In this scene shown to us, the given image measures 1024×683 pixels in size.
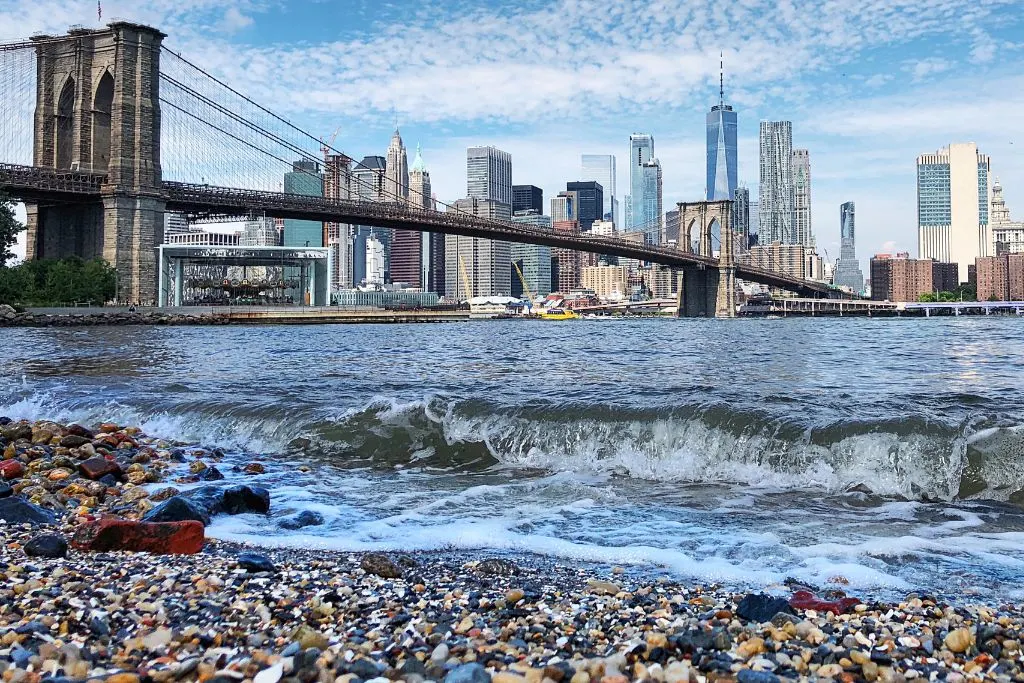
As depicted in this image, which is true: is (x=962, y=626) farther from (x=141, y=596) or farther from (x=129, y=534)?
(x=129, y=534)

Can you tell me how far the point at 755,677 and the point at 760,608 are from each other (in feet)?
1.92

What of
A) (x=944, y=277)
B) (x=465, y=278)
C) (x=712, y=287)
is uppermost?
(x=944, y=277)

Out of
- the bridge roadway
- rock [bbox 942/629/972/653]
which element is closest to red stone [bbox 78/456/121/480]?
rock [bbox 942/629/972/653]

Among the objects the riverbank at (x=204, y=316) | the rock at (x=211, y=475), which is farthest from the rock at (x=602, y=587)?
the riverbank at (x=204, y=316)

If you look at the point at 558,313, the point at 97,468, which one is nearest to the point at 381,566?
the point at 97,468

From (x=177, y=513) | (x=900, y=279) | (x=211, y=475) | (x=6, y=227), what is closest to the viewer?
(x=177, y=513)

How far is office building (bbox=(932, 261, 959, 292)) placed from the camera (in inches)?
5463

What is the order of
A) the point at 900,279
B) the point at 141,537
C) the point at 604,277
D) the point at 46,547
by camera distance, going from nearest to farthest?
the point at 46,547 < the point at 141,537 < the point at 900,279 < the point at 604,277

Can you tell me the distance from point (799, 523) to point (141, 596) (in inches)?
126

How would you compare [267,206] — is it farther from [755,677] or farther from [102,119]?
[755,677]

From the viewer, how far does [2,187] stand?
131 feet

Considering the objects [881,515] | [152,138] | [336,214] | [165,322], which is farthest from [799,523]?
[152,138]

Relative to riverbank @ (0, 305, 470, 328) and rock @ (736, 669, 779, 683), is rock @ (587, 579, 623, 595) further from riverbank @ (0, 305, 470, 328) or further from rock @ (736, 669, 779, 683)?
riverbank @ (0, 305, 470, 328)

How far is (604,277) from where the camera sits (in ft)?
585
